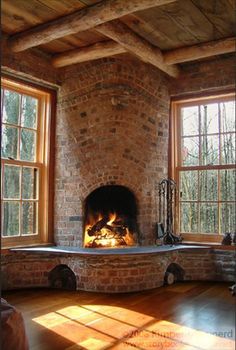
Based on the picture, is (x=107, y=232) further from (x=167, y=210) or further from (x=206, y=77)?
(x=206, y=77)

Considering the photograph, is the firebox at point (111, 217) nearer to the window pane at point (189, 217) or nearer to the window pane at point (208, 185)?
the window pane at point (189, 217)

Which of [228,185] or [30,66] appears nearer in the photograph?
[30,66]

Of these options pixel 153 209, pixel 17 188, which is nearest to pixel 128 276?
pixel 153 209

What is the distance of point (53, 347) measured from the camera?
8.67ft

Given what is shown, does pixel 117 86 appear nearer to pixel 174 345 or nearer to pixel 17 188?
pixel 17 188

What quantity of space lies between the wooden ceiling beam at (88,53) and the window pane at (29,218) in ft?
6.85

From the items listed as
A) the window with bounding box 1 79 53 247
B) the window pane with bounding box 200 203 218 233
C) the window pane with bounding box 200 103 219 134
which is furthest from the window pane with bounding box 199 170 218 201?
the window with bounding box 1 79 53 247

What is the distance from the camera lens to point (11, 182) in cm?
477

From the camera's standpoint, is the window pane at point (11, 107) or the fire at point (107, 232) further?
the fire at point (107, 232)

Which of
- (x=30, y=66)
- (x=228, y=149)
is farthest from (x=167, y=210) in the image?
(x=30, y=66)

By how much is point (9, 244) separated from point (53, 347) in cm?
225

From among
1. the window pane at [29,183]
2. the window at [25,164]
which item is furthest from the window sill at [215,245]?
the window pane at [29,183]

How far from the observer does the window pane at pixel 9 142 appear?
4.70 meters

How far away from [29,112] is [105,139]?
120 centimetres
